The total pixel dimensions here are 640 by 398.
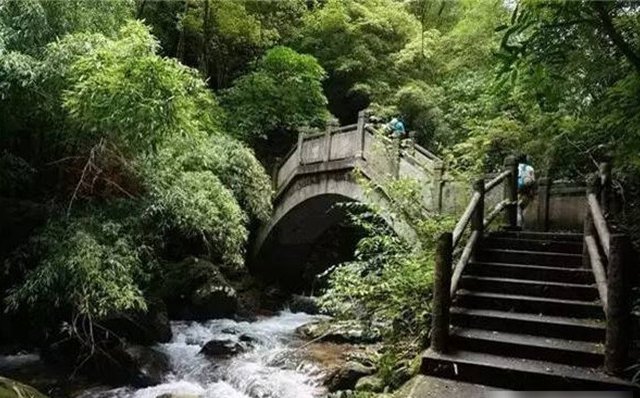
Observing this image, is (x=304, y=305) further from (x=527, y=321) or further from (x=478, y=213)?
(x=527, y=321)

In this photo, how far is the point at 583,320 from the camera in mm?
5762

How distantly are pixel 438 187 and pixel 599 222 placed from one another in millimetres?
3841

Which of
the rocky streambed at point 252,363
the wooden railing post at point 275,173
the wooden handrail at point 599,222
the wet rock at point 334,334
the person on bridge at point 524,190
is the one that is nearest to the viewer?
the wooden handrail at point 599,222

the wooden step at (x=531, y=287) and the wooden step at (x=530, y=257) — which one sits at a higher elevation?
the wooden step at (x=530, y=257)

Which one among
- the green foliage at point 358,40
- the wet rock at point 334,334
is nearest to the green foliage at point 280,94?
the green foliage at point 358,40

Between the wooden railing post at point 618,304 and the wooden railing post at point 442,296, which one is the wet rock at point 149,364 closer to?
the wooden railing post at point 442,296

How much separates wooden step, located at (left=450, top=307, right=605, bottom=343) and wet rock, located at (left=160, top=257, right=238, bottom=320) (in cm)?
837

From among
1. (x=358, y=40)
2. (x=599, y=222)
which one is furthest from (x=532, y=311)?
(x=358, y=40)

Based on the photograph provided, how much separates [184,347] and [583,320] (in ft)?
26.0

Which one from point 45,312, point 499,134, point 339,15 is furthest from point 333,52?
point 45,312

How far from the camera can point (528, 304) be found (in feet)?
20.1

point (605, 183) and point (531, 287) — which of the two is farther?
point (605, 183)

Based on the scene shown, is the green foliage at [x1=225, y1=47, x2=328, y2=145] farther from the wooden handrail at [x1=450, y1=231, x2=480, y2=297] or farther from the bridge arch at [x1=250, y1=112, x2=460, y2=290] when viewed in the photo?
the wooden handrail at [x1=450, y1=231, x2=480, y2=297]

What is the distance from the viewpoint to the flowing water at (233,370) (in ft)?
29.0
